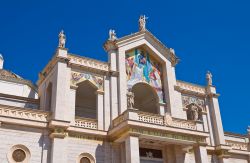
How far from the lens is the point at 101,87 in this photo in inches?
1041

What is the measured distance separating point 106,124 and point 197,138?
6.44m

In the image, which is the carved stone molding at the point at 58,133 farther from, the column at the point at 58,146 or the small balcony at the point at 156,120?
the small balcony at the point at 156,120

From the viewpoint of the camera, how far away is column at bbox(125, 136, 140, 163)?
2200 centimetres

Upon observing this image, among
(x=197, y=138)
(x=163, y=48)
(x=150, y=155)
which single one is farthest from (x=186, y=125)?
(x=163, y=48)

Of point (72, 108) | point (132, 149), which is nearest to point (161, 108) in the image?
point (132, 149)

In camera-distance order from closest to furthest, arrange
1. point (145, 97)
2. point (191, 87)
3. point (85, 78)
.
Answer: point (85, 78)
point (191, 87)
point (145, 97)

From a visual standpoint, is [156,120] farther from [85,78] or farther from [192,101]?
[192,101]

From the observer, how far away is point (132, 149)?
22188mm

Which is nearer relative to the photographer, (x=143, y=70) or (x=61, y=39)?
(x=61, y=39)

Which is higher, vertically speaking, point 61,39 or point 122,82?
point 61,39

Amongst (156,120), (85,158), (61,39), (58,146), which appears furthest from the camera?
(61,39)

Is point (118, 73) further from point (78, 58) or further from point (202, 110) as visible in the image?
point (202, 110)

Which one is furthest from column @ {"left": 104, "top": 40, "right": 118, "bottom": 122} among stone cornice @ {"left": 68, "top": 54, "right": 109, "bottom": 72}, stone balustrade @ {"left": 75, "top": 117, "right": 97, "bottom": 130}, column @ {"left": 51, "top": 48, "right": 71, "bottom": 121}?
column @ {"left": 51, "top": 48, "right": 71, "bottom": 121}

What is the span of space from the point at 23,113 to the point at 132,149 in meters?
7.09
